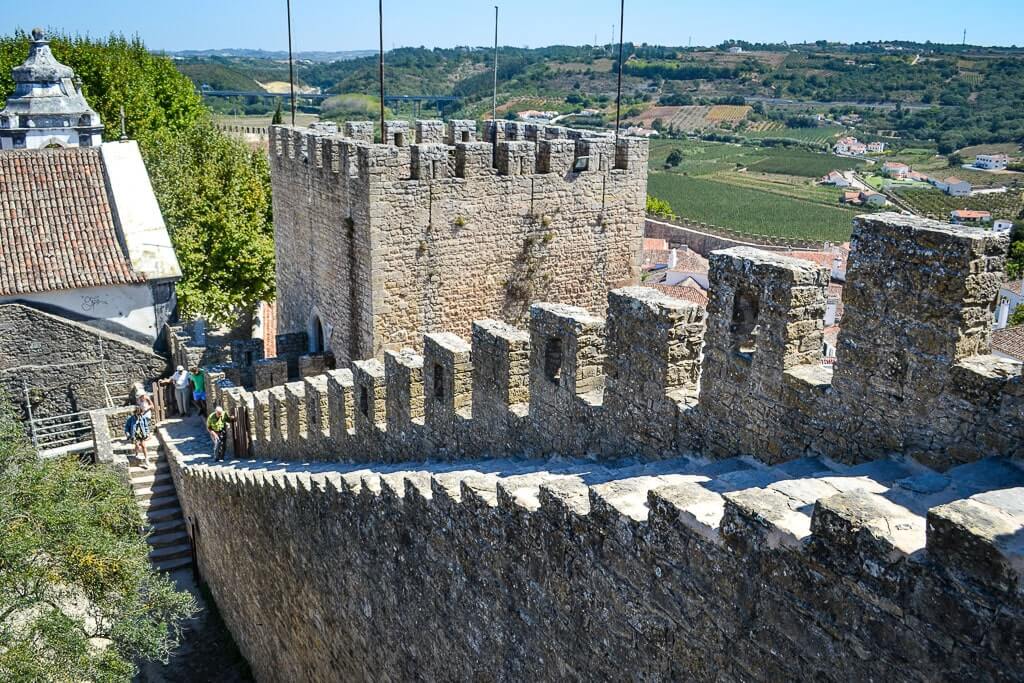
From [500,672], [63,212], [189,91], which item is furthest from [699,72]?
[500,672]

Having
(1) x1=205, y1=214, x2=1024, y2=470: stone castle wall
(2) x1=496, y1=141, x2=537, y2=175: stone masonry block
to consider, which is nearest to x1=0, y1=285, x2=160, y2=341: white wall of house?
(2) x1=496, y1=141, x2=537, y2=175: stone masonry block

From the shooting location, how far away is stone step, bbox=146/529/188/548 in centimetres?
1300

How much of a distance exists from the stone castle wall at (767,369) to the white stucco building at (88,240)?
9647 millimetres

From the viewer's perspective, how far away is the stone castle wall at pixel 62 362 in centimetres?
1396

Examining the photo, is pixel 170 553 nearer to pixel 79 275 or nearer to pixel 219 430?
pixel 219 430

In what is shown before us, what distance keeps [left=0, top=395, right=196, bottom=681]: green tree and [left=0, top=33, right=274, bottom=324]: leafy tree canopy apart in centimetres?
907

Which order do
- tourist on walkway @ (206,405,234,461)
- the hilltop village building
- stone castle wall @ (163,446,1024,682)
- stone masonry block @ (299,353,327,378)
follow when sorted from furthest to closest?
the hilltop village building, stone masonry block @ (299,353,327,378), tourist on walkway @ (206,405,234,461), stone castle wall @ (163,446,1024,682)

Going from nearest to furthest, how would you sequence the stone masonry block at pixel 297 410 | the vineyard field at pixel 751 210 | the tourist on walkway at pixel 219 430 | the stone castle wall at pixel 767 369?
the stone castle wall at pixel 767 369, the stone masonry block at pixel 297 410, the tourist on walkway at pixel 219 430, the vineyard field at pixel 751 210

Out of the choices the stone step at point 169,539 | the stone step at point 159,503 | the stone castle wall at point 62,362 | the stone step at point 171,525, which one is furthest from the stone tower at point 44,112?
the stone step at point 169,539

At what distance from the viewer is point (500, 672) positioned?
554 cm

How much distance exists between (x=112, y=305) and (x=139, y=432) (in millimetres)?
2606

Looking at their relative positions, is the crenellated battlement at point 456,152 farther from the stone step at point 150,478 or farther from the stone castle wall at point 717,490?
the stone step at point 150,478

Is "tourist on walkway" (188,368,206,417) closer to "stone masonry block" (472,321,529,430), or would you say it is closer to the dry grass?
"stone masonry block" (472,321,529,430)

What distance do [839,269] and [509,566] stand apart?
20.9 m
